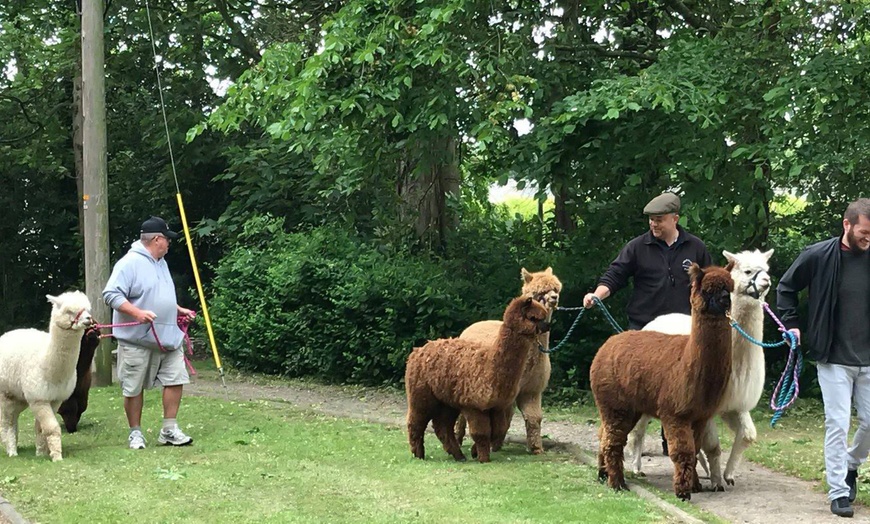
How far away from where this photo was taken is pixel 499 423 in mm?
8539

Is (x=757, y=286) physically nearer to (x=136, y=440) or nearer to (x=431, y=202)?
(x=136, y=440)

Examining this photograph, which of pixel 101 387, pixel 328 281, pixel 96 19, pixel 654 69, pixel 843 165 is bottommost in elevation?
pixel 101 387

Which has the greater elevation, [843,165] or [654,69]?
[654,69]

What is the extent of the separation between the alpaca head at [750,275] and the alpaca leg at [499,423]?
7.96 ft

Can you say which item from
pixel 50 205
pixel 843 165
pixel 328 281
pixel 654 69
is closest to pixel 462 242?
pixel 328 281

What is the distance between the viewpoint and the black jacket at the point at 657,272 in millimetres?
8141

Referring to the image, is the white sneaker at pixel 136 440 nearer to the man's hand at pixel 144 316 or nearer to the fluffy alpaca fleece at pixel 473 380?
the man's hand at pixel 144 316

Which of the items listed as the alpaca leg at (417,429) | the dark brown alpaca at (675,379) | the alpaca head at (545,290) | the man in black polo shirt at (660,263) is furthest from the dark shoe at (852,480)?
the alpaca leg at (417,429)

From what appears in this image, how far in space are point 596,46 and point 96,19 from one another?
6.49 m

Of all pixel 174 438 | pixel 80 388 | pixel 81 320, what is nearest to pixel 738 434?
pixel 174 438

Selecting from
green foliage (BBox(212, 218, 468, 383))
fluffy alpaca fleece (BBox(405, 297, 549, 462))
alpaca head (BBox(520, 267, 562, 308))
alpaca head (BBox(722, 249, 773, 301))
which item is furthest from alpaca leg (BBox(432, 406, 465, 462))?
green foliage (BBox(212, 218, 468, 383))

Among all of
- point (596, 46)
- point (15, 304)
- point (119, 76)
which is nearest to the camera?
point (596, 46)

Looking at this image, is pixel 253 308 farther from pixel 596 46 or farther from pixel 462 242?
pixel 596 46

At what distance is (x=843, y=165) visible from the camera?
9.81m
